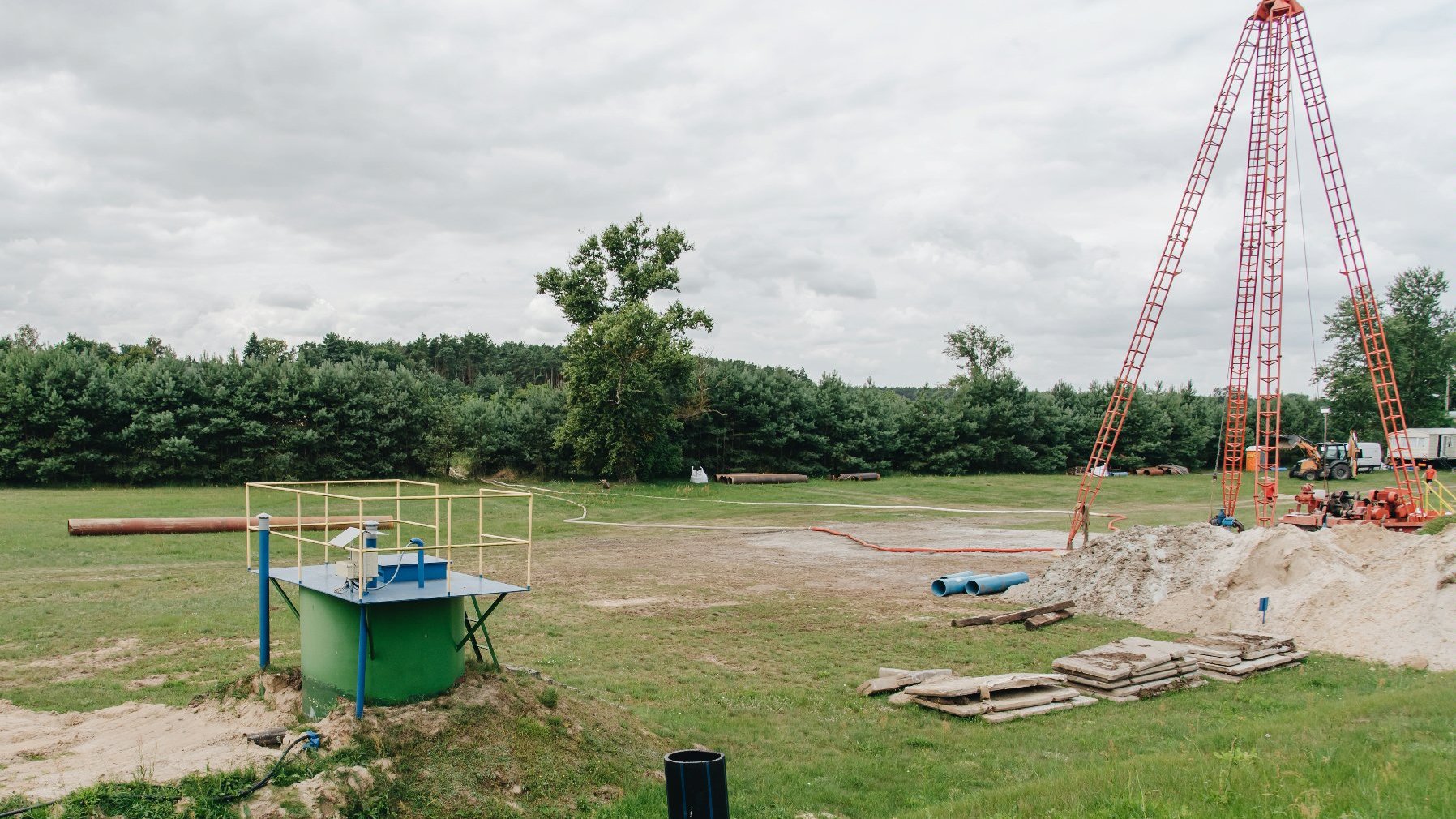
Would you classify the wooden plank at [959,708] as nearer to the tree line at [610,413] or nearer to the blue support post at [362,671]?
the blue support post at [362,671]

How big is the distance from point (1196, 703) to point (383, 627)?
400 inches

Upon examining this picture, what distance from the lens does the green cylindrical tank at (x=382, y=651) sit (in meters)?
8.14

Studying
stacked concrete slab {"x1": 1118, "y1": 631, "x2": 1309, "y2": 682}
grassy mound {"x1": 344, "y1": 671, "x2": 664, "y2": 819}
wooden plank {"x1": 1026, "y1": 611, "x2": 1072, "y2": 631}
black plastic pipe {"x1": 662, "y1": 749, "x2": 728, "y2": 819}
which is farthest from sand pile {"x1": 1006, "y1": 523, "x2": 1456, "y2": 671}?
black plastic pipe {"x1": 662, "y1": 749, "x2": 728, "y2": 819}

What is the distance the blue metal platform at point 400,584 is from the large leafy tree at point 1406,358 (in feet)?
253

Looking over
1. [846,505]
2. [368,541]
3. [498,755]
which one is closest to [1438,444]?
[846,505]

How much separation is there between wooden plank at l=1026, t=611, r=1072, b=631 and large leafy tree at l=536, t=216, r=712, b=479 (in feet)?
97.6

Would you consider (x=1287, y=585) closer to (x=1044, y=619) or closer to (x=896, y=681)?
(x=1044, y=619)

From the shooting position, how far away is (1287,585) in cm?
1767

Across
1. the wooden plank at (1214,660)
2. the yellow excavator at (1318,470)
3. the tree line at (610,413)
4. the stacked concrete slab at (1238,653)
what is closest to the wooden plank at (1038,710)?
the stacked concrete slab at (1238,653)

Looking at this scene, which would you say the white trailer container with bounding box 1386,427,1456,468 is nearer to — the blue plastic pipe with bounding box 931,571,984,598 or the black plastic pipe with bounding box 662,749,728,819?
the blue plastic pipe with bounding box 931,571,984,598

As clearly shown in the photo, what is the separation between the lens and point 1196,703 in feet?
39.4

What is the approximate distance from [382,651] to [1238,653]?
12570mm

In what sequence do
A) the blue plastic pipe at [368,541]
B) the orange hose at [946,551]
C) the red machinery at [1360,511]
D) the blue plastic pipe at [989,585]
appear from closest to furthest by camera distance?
the blue plastic pipe at [368,541], the blue plastic pipe at [989,585], the red machinery at [1360,511], the orange hose at [946,551]

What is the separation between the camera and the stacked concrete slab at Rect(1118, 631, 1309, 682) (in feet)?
44.5
